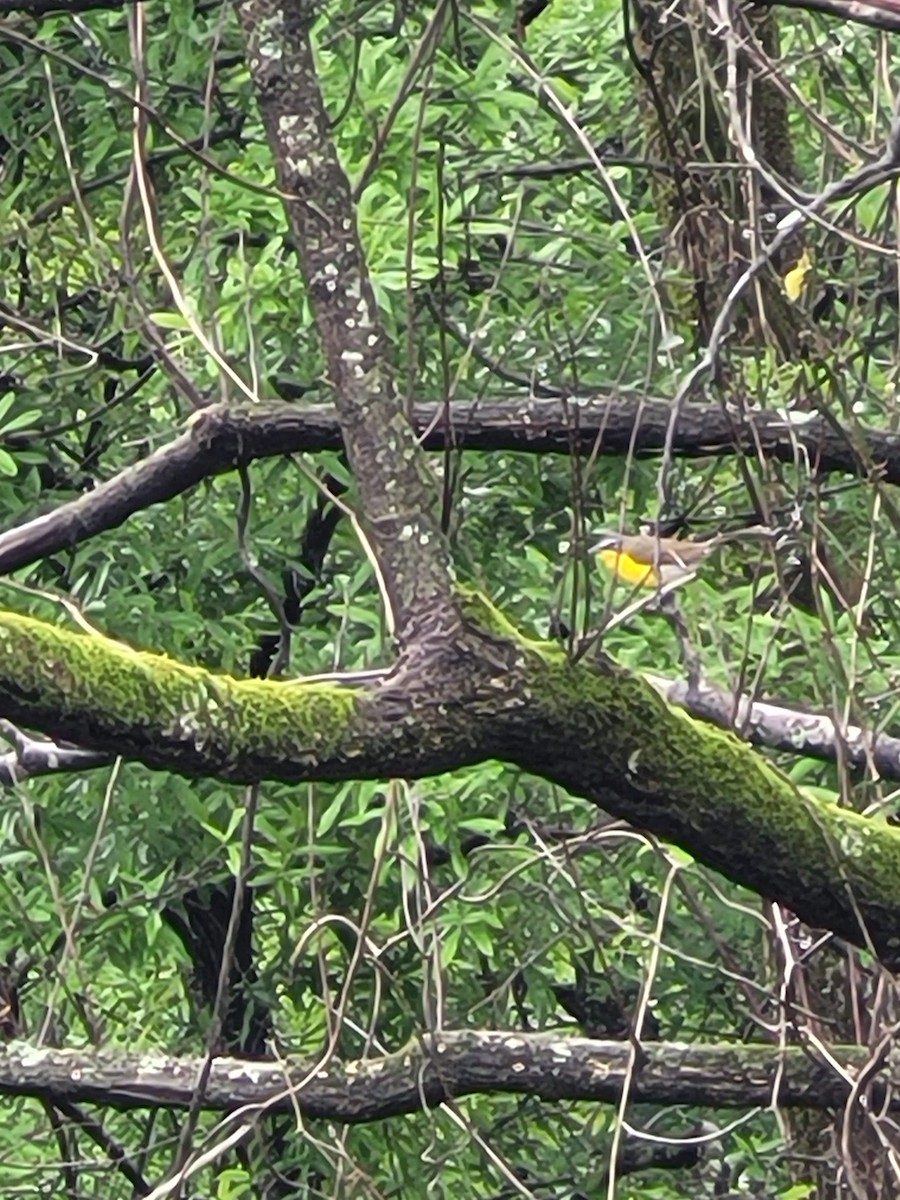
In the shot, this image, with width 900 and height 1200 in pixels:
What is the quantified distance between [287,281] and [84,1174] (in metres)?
2.93

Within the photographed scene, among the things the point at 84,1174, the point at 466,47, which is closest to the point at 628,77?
the point at 466,47

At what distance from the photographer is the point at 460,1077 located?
13.5 ft

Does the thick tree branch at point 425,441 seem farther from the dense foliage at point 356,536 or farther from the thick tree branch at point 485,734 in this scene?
the thick tree branch at point 485,734

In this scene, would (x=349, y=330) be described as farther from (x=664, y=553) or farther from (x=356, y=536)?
(x=356, y=536)

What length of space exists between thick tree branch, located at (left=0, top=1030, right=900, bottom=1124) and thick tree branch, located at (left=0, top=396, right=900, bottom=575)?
103 centimetres

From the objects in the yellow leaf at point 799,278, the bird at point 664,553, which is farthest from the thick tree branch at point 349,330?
the yellow leaf at point 799,278

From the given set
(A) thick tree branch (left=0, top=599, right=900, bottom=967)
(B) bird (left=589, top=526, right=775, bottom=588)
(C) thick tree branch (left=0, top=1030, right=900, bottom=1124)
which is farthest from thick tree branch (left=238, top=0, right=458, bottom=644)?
(C) thick tree branch (left=0, top=1030, right=900, bottom=1124)

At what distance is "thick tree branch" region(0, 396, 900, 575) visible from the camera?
13.6ft

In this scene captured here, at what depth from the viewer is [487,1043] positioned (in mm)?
4141

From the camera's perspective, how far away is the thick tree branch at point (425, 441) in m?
4.14

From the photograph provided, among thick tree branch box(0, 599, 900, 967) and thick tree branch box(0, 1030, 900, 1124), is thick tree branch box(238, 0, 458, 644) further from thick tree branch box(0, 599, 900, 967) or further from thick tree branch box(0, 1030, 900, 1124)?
thick tree branch box(0, 1030, 900, 1124)

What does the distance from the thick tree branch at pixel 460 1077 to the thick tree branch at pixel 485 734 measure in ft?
3.02

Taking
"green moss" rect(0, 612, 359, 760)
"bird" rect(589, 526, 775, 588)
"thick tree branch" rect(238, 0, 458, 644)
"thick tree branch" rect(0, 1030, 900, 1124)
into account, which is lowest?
"thick tree branch" rect(0, 1030, 900, 1124)

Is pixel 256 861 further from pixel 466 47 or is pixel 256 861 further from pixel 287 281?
pixel 466 47
